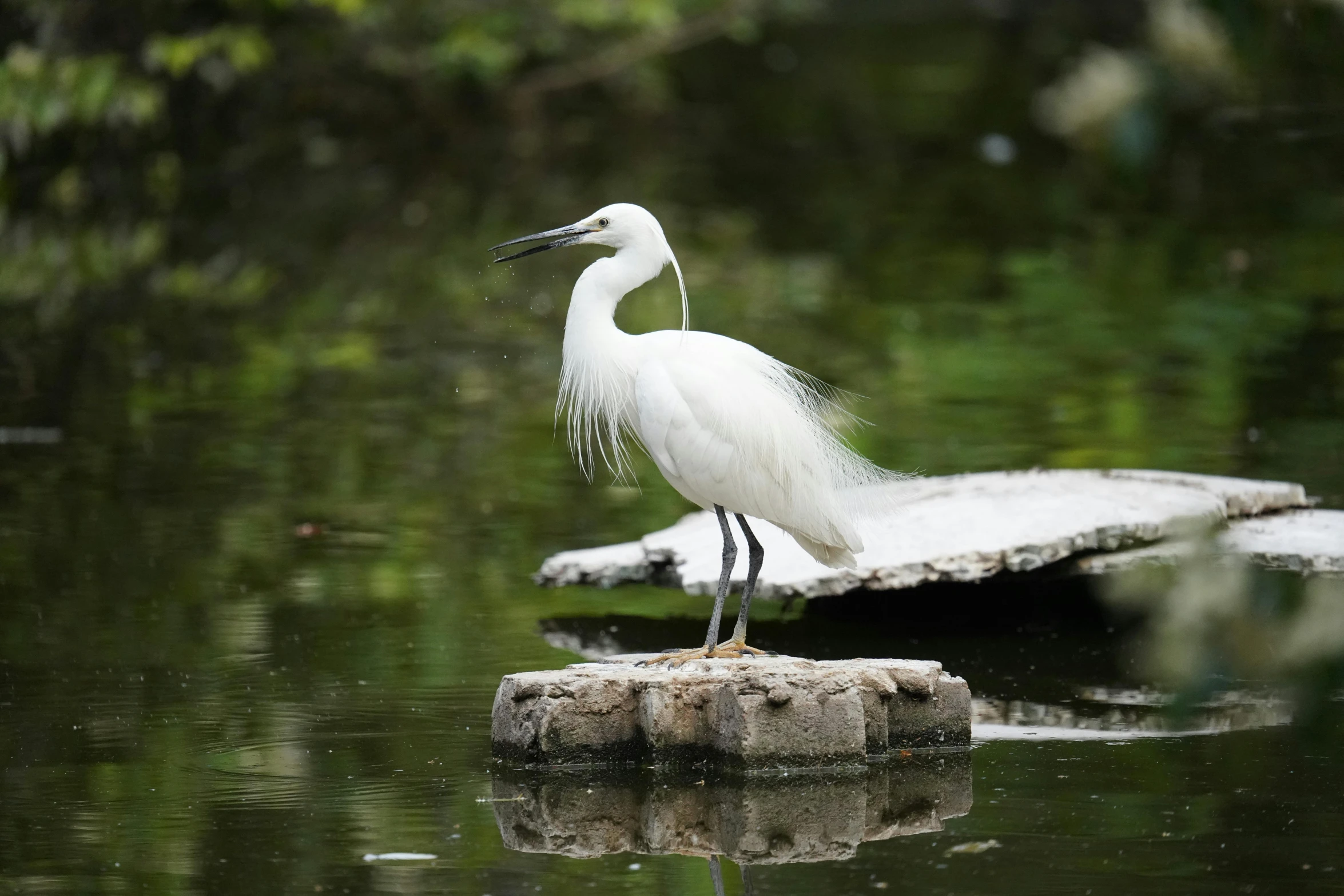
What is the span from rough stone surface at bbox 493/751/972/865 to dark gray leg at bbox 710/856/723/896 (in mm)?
33

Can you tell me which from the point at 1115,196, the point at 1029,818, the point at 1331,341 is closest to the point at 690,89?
the point at 1115,196

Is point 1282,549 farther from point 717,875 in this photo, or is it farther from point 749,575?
point 717,875

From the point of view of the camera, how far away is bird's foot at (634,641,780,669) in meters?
4.75

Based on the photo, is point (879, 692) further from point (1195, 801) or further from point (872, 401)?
point (872, 401)

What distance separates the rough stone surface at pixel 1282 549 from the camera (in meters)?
5.73

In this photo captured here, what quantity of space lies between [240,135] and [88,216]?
582 cm

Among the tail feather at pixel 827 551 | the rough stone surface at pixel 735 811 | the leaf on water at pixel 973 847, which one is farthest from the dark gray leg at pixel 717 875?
the tail feather at pixel 827 551

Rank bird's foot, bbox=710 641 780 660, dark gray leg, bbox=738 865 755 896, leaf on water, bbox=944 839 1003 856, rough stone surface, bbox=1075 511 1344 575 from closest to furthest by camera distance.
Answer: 1. dark gray leg, bbox=738 865 755 896
2. leaf on water, bbox=944 839 1003 856
3. bird's foot, bbox=710 641 780 660
4. rough stone surface, bbox=1075 511 1344 575

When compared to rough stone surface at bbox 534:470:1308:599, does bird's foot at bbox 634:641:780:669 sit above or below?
below

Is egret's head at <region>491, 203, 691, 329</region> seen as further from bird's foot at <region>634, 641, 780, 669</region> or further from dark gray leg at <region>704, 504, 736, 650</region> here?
bird's foot at <region>634, 641, 780, 669</region>

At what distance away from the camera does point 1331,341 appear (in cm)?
1145

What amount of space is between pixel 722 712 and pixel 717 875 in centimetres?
63

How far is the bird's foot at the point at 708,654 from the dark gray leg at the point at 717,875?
79cm

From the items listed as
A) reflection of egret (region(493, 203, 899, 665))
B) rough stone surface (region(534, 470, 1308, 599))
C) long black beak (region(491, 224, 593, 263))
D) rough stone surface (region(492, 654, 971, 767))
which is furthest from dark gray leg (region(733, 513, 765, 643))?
long black beak (region(491, 224, 593, 263))
